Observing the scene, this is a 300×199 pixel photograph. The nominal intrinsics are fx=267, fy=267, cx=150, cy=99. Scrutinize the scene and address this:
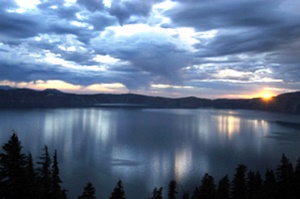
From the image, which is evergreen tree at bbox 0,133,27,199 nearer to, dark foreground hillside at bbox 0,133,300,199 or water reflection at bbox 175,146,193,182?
dark foreground hillside at bbox 0,133,300,199

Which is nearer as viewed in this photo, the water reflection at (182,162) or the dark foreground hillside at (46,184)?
the dark foreground hillside at (46,184)

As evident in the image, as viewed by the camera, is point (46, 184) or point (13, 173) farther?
point (46, 184)

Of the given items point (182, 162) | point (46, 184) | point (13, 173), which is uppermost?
point (13, 173)

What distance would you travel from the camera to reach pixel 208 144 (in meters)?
110

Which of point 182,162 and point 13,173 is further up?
point 13,173

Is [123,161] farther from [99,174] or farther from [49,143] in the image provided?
[49,143]

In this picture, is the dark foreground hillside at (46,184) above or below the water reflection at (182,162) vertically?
above

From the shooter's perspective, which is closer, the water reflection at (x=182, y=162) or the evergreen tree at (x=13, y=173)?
the evergreen tree at (x=13, y=173)

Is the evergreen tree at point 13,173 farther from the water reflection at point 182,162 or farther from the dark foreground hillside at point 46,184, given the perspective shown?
the water reflection at point 182,162

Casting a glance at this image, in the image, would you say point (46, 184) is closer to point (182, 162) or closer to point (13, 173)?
point (13, 173)

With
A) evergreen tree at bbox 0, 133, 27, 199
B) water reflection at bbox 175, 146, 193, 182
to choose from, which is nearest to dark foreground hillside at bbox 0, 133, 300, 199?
evergreen tree at bbox 0, 133, 27, 199

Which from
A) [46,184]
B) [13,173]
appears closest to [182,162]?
[46,184]

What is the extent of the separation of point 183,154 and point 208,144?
2437cm

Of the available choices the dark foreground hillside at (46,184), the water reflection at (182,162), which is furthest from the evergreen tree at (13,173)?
the water reflection at (182,162)
